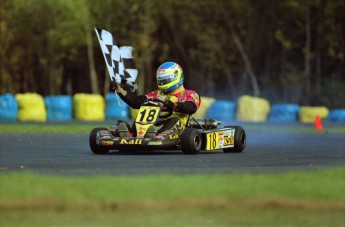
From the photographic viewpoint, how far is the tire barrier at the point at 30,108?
83.9ft

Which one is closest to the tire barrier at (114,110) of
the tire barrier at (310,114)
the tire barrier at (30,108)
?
the tire barrier at (30,108)

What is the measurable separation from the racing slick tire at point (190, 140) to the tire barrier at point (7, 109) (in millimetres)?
13496

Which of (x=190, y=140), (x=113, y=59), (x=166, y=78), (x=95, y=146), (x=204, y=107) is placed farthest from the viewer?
(x=204, y=107)

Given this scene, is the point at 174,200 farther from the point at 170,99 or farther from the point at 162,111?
the point at 170,99

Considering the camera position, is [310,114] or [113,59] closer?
[113,59]

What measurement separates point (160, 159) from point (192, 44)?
30072mm

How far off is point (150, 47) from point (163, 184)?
3097cm

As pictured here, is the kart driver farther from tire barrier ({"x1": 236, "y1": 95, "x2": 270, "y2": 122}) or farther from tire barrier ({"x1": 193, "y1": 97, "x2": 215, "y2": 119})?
tire barrier ({"x1": 236, "y1": 95, "x2": 270, "y2": 122})

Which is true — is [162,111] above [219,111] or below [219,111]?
above

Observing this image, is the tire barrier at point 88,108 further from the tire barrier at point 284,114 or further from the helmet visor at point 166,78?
the helmet visor at point 166,78

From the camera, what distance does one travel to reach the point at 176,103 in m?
12.3

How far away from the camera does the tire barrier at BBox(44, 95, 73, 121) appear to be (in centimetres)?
2678

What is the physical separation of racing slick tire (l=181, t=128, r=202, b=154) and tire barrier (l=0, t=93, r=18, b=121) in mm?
13496

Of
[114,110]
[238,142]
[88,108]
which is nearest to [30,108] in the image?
[88,108]
